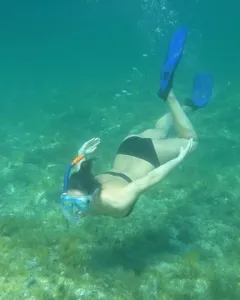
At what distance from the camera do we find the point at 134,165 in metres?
6.41

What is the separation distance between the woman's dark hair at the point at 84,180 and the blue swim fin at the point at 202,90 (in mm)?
5416

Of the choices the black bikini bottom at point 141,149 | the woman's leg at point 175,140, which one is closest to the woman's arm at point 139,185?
the black bikini bottom at point 141,149

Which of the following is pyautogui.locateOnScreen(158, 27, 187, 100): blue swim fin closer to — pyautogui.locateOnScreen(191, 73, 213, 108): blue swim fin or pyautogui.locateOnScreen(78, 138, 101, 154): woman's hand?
pyautogui.locateOnScreen(191, 73, 213, 108): blue swim fin

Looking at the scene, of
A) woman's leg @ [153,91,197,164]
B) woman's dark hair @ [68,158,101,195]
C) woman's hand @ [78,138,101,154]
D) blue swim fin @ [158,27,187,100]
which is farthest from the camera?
blue swim fin @ [158,27,187,100]

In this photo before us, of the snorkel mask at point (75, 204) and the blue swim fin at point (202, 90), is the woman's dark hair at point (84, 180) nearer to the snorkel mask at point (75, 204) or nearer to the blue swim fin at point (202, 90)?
the snorkel mask at point (75, 204)

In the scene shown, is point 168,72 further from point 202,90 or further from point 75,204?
point 75,204

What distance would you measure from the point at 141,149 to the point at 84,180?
231 cm

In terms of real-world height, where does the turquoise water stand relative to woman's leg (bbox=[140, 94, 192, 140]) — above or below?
below

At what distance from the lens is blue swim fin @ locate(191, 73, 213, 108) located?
9.09 m

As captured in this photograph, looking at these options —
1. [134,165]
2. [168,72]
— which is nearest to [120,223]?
[134,165]

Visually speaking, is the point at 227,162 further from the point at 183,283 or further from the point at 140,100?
the point at 140,100

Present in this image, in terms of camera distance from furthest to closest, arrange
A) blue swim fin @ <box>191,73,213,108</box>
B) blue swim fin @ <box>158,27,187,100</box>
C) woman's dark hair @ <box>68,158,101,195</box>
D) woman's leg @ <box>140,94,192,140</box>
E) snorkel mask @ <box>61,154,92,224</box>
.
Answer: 1. blue swim fin @ <box>191,73,213,108</box>
2. woman's leg @ <box>140,94,192,140</box>
3. blue swim fin @ <box>158,27,187,100</box>
4. woman's dark hair @ <box>68,158,101,195</box>
5. snorkel mask @ <box>61,154,92,224</box>

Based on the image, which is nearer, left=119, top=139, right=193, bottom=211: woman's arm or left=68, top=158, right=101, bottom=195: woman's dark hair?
left=68, top=158, right=101, bottom=195: woman's dark hair

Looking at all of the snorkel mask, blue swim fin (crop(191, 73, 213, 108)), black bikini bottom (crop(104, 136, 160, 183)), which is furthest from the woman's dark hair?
blue swim fin (crop(191, 73, 213, 108))
